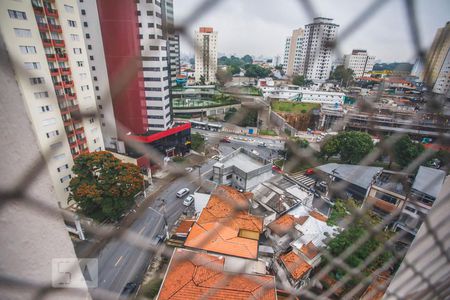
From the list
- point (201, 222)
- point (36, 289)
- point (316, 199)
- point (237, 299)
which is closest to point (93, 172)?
point (201, 222)

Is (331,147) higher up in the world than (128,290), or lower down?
higher up

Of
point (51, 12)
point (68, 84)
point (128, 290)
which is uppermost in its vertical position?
point (51, 12)

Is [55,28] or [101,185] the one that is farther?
[101,185]

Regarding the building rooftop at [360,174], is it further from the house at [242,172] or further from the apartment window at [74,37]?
the apartment window at [74,37]

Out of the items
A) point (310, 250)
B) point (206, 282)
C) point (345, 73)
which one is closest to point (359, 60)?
point (345, 73)

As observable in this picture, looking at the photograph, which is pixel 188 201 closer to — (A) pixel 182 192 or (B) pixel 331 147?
(A) pixel 182 192

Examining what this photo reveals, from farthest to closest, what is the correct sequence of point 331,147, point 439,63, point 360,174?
point 331,147 < point 360,174 < point 439,63
